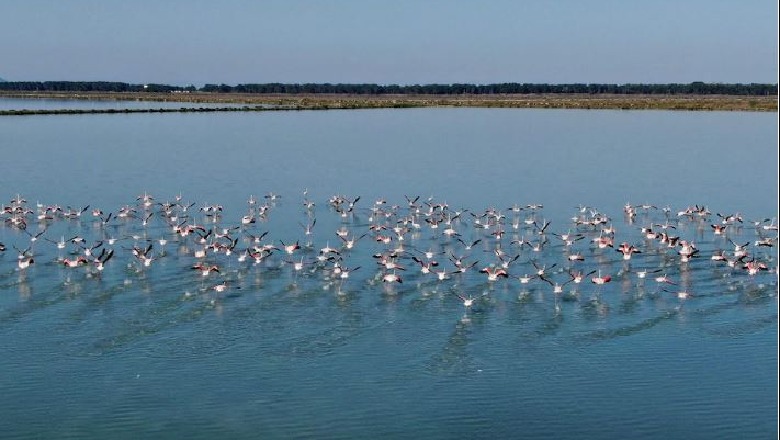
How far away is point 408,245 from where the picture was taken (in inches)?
1248

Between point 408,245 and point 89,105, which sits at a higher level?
point 89,105

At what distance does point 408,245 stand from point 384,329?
984 cm

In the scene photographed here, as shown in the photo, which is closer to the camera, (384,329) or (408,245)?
(384,329)

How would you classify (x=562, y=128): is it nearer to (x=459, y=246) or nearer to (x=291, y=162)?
(x=291, y=162)

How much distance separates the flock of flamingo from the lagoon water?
0.51ft

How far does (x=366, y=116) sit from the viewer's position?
10706 cm

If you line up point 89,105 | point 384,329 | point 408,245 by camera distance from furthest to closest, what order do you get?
point 89,105, point 408,245, point 384,329

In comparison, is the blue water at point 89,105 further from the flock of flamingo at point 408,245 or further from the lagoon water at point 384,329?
the flock of flamingo at point 408,245

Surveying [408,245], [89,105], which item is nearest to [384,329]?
[408,245]

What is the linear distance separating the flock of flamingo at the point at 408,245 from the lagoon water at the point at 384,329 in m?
0.16

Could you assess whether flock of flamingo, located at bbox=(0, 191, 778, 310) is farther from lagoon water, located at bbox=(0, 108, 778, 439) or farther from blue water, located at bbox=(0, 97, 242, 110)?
blue water, located at bbox=(0, 97, 242, 110)

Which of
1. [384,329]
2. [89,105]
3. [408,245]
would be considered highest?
[89,105]

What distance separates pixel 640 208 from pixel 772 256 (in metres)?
8.68

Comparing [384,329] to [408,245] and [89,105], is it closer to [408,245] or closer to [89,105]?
[408,245]
